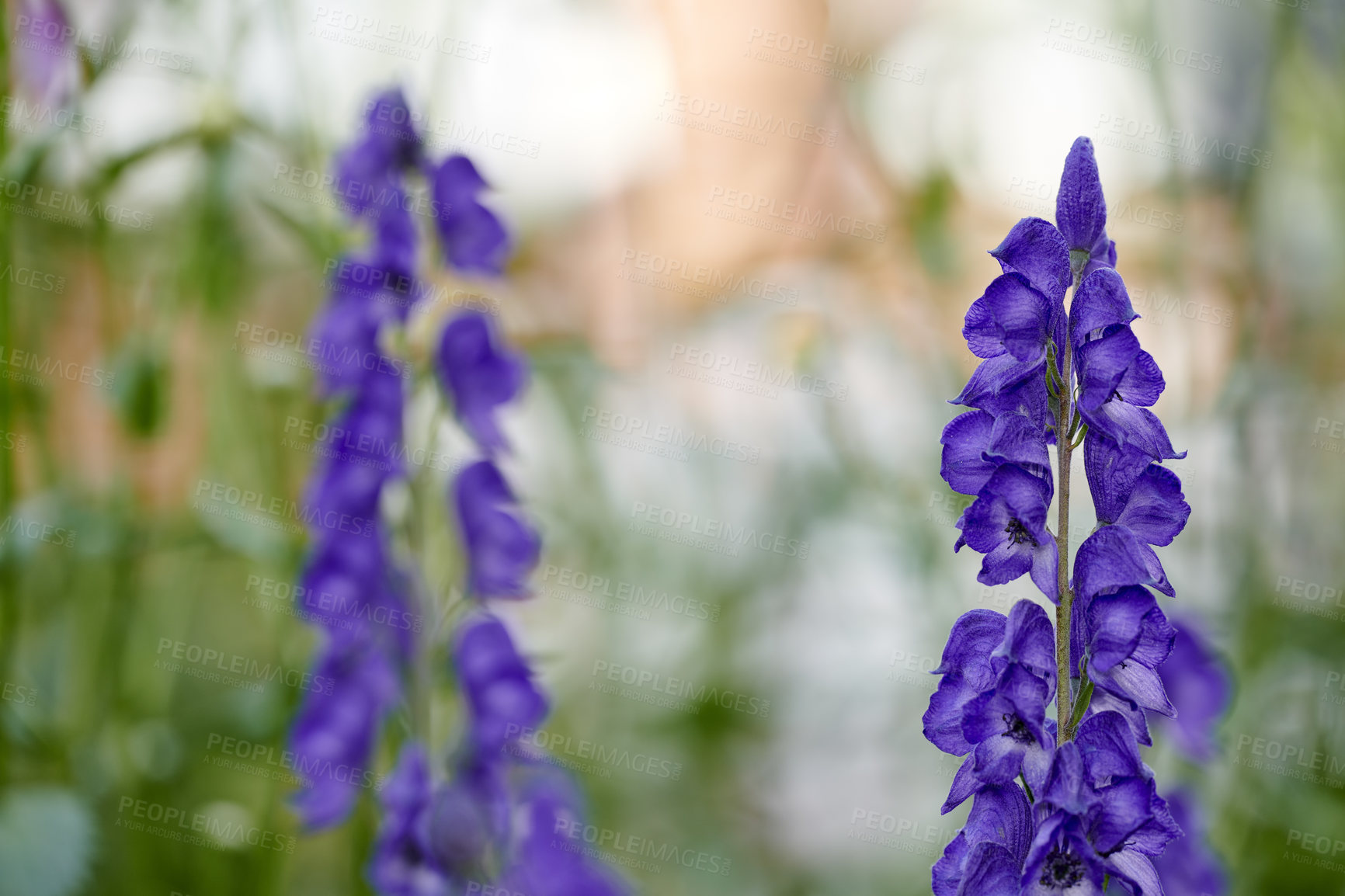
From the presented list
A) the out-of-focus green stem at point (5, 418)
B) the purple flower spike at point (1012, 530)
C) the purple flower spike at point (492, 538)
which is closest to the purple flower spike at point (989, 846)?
the purple flower spike at point (1012, 530)

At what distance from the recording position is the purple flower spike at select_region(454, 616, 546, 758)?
3.75ft

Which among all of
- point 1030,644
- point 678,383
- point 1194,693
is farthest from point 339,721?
point 678,383

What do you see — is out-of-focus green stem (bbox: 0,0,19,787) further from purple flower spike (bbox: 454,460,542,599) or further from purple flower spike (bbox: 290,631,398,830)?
purple flower spike (bbox: 454,460,542,599)

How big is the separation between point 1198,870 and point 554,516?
1502mm

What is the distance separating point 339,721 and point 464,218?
1.94 ft

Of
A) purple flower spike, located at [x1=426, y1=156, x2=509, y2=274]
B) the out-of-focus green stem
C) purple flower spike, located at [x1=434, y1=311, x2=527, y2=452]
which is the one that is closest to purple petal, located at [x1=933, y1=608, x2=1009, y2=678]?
purple flower spike, located at [x1=434, y1=311, x2=527, y2=452]

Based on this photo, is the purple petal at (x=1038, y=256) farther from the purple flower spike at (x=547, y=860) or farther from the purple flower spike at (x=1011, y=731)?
the purple flower spike at (x=547, y=860)

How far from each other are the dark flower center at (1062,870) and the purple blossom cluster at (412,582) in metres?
0.62

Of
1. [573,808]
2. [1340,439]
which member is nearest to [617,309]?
[1340,439]

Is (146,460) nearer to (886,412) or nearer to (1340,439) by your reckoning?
(886,412)

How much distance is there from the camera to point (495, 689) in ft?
3.80

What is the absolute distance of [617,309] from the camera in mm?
3227

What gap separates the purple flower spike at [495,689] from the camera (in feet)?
3.75

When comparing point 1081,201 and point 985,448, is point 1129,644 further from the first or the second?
point 1081,201
